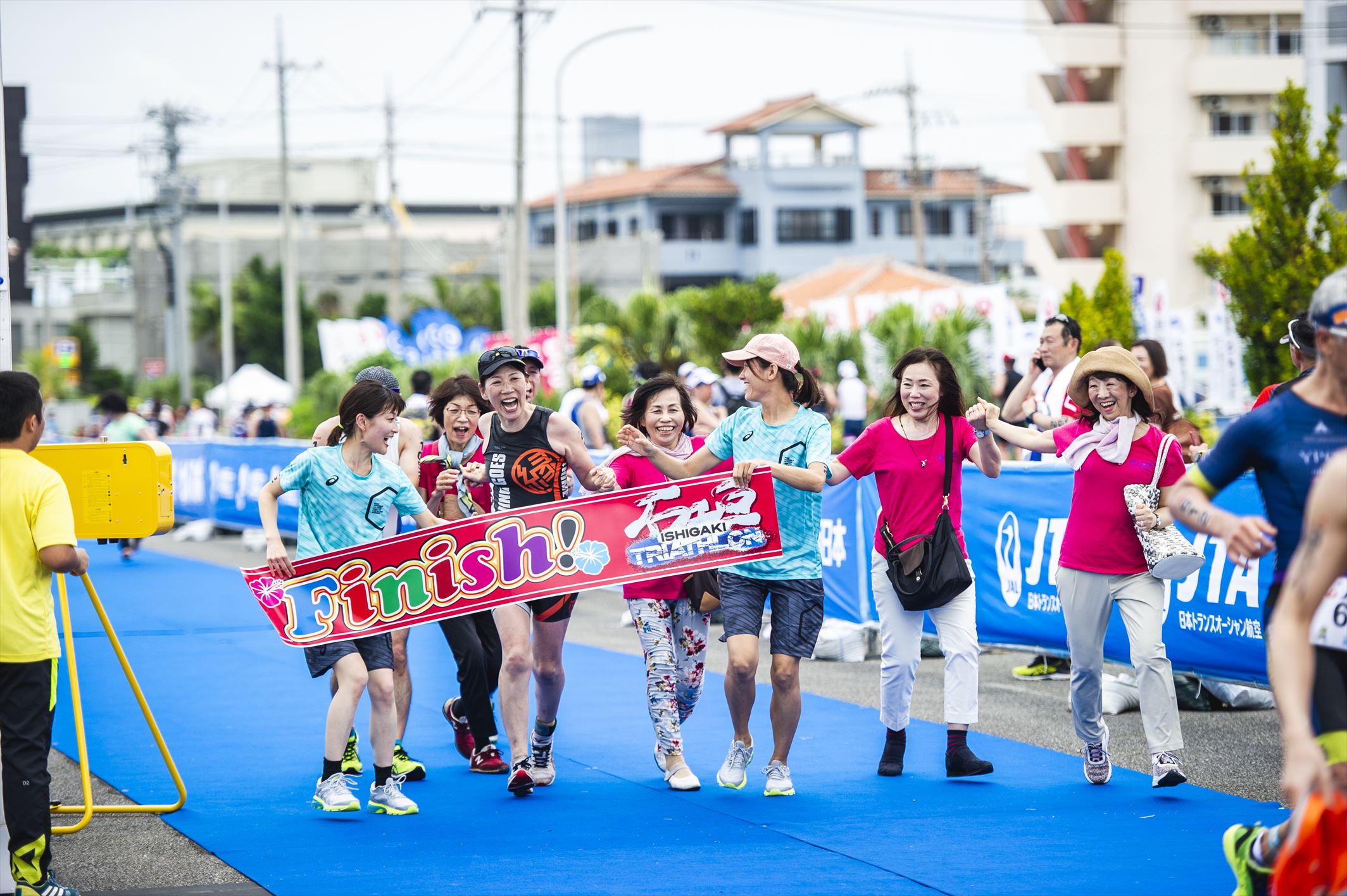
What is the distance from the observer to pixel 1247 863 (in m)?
4.28

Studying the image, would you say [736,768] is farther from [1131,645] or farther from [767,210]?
[767,210]

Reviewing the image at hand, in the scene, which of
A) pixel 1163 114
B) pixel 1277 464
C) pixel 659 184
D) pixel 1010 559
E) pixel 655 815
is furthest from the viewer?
pixel 659 184

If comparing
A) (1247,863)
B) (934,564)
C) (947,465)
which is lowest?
(1247,863)

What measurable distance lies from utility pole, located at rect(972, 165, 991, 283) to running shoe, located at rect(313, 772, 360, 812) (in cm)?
6157

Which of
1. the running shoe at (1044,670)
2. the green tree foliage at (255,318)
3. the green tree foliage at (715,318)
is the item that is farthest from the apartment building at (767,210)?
the running shoe at (1044,670)

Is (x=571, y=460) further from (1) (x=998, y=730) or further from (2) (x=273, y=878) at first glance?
(1) (x=998, y=730)

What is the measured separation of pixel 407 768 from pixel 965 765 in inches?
104

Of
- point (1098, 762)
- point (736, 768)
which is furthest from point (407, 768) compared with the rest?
point (1098, 762)

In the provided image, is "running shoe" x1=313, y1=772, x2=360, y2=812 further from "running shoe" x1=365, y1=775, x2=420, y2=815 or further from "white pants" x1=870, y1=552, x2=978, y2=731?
"white pants" x1=870, y1=552, x2=978, y2=731

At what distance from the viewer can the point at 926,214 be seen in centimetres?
8025

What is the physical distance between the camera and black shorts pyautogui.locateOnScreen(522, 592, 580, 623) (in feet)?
23.3

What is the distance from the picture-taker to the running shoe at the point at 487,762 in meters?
7.51

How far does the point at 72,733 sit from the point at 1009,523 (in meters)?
5.80

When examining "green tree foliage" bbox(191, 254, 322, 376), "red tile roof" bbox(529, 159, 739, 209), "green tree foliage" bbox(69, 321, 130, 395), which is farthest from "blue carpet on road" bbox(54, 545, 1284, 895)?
"red tile roof" bbox(529, 159, 739, 209)
